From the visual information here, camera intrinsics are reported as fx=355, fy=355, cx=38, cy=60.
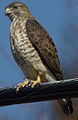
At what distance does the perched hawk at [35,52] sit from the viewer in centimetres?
647

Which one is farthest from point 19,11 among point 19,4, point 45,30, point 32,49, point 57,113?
point 57,113

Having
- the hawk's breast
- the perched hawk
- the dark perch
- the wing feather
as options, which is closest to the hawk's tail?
the perched hawk

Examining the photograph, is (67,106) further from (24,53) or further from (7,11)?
(7,11)

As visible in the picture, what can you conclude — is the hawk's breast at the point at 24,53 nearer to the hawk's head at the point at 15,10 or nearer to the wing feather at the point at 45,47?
the wing feather at the point at 45,47

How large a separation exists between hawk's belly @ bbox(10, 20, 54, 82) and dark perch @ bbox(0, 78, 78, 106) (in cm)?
202

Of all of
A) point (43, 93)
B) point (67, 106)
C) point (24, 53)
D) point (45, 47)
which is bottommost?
point (67, 106)

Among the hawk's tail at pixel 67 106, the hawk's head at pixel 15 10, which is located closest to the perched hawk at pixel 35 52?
the hawk's tail at pixel 67 106

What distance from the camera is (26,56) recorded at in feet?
21.2

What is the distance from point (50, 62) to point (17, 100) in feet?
8.24

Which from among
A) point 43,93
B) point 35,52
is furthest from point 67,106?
point 43,93

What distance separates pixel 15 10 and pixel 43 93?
3.92 metres

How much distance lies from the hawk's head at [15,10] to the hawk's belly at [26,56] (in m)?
0.78

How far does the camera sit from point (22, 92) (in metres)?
4.47

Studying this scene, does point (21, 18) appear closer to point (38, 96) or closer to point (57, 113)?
point (57, 113)
